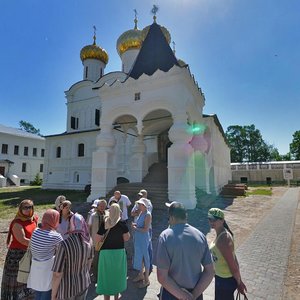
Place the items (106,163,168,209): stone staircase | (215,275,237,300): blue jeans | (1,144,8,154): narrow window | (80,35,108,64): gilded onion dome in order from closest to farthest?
(215,275,237,300): blue jeans → (106,163,168,209): stone staircase → (80,35,108,64): gilded onion dome → (1,144,8,154): narrow window

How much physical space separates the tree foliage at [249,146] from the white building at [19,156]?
55326 millimetres

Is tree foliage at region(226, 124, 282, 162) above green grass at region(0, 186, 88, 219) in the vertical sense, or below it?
above

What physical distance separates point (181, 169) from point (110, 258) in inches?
305

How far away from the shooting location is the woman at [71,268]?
2455 millimetres

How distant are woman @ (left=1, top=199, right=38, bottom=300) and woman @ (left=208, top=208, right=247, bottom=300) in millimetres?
2498

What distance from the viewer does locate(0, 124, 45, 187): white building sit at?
3538 cm

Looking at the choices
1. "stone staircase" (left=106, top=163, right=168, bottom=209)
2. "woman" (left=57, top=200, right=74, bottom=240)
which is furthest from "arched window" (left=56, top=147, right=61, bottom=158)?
"woman" (left=57, top=200, right=74, bottom=240)

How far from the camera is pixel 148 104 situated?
12.5m

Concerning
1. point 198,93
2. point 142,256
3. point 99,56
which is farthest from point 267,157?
point 142,256

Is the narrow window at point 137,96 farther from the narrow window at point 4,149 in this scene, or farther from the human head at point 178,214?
the narrow window at point 4,149

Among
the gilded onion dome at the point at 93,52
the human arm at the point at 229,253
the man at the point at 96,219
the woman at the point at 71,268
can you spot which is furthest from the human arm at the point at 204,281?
the gilded onion dome at the point at 93,52

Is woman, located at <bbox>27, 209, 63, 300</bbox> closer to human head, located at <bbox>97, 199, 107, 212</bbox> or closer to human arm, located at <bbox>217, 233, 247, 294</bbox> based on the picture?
human head, located at <bbox>97, 199, 107, 212</bbox>

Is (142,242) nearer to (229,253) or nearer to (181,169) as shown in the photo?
(229,253)

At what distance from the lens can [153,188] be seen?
12461 millimetres
